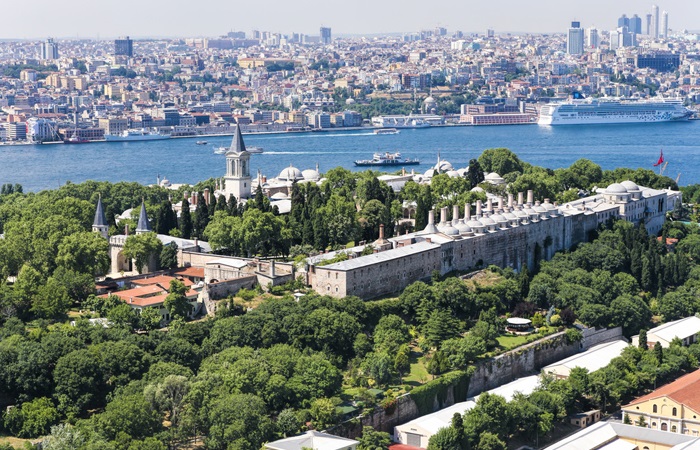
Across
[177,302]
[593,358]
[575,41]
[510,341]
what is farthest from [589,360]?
[575,41]

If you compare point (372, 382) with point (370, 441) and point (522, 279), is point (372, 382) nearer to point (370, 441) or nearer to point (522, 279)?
point (370, 441)

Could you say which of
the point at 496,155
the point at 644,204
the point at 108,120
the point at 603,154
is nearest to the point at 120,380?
the point at 644,204

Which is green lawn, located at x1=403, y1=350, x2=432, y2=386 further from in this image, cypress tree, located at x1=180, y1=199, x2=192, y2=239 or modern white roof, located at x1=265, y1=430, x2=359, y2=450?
cypress tree, located at x1=180, y1=199, x2=192, y2=239

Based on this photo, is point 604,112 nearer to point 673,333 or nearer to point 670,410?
point 673,333

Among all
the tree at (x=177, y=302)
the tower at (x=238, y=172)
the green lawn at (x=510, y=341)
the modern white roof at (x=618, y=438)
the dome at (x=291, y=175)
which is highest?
the tower at (x=238, y=172)

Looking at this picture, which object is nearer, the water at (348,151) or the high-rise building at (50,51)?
the water at (348,151)

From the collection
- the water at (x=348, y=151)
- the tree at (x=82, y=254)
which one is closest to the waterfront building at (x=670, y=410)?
the tree at (x=82, y=254)

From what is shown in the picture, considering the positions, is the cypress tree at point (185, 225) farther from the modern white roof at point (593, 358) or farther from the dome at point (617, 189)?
the dome at point (617, 189)
